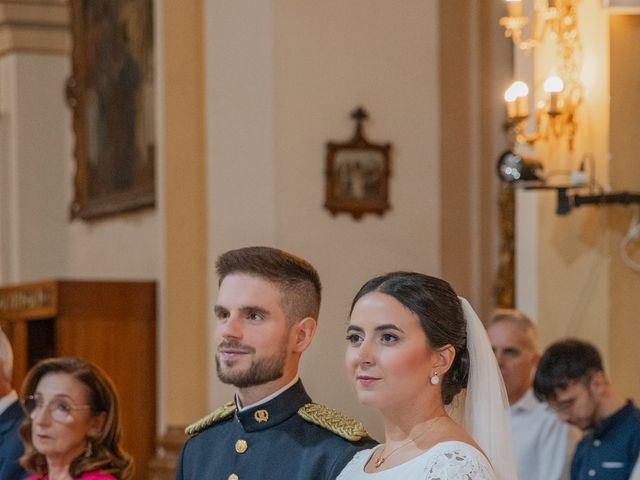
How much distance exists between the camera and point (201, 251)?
1022 cm

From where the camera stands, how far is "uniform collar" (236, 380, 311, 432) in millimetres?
3963

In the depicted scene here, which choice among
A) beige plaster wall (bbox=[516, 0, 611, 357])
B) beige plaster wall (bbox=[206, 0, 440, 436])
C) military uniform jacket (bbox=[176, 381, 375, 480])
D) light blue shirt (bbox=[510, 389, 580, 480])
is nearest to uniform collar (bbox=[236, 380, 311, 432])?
military uniform jacket (bbox=[176, 381, 375, 480])

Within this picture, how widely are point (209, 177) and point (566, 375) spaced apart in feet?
13.8

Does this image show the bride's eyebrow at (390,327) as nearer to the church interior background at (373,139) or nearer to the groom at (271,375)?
the groom at (271,375)

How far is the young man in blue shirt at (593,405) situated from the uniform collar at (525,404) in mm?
784

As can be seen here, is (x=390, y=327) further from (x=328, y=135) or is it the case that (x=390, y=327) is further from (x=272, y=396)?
(x=328, y=135)

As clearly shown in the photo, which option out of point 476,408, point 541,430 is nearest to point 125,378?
point 541,430

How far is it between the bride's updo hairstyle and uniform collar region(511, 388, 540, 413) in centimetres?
338

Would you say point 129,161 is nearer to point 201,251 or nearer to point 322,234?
point 201,251

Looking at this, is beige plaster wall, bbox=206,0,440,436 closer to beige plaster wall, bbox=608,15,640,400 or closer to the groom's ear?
beige plaster wall, bbox=608,15,640,400

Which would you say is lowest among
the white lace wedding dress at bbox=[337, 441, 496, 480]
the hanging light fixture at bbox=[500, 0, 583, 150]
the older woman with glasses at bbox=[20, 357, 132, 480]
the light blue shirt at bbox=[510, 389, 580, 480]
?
the light blue shirt at bbox=[510, 389, 580, 480]

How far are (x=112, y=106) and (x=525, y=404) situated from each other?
6514mm

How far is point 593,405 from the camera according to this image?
5.96m

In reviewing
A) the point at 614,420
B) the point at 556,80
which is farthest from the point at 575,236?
the point at 614,420
